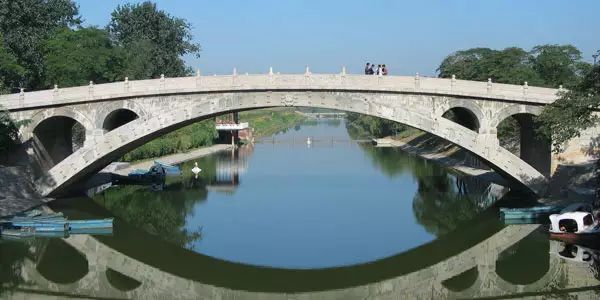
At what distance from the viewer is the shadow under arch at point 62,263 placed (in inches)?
878

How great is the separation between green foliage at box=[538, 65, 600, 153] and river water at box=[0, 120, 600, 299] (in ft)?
12.8

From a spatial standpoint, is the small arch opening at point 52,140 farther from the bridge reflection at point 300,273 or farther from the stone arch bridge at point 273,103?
the bridge reflection at point 300,273

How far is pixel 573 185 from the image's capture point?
30422 mm

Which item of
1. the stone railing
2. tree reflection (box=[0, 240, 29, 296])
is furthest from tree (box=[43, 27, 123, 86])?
tree reflection (box=[0, 240, 29, 296])

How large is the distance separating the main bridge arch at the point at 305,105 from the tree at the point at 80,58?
56.6 ft

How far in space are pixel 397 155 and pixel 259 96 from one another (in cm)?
3578

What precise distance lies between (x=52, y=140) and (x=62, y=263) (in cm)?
1465

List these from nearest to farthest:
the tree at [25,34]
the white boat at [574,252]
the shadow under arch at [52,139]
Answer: the white boat at [574,252] → the shadow under arch at [52,139] → the tree at [25,34]

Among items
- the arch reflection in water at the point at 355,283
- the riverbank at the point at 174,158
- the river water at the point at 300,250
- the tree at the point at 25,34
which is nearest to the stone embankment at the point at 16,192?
the river water at the point at 300,250

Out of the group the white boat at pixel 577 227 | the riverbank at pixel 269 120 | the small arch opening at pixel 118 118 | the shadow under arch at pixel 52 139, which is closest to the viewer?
the white boat at pixel 577 227

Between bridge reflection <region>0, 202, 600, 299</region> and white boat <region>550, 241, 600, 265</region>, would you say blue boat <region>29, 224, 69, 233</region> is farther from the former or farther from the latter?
white boat <region>550, 241, 600, 265</region>

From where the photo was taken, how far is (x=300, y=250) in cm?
2572

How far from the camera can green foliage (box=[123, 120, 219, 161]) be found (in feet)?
179

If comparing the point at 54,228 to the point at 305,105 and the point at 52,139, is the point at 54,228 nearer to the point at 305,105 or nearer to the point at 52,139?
the point at 52,139
